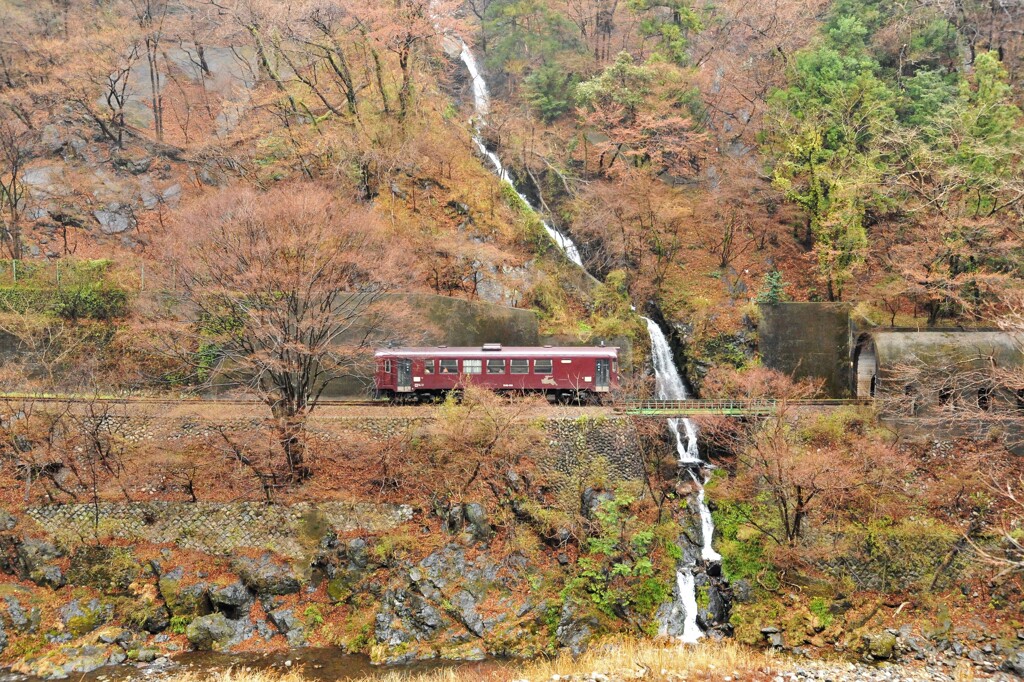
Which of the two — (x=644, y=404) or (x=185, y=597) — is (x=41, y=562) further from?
(x=644, y=404)

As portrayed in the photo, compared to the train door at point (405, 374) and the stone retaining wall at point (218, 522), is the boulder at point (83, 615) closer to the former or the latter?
the stone retaining wall at point (218, 522)

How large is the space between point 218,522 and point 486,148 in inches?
960

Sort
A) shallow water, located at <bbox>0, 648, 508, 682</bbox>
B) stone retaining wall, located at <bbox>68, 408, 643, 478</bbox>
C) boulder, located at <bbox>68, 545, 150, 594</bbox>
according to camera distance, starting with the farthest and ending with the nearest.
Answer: stone retaining wall, located at <bbox>68, 408, 643, 478</bbox>, boulder, located at <bbox>68, 545, 150, 594</bbox>, shallow water, located at <bbox>0, 648, 508, 682</bbox>

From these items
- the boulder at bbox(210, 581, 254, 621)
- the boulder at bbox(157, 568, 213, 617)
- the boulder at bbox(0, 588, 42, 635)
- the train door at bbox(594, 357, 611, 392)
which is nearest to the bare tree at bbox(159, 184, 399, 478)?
the boulder at bbox(210, 581, 254, 621)

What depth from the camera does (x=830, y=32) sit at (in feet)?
112

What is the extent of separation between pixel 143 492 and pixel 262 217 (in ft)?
28.8

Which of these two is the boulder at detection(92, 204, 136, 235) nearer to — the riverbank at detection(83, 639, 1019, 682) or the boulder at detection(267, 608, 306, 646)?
the boulder at detection(267, 608, 306, 646)

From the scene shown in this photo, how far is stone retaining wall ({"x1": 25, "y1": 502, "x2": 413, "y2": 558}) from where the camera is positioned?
63.5 ft

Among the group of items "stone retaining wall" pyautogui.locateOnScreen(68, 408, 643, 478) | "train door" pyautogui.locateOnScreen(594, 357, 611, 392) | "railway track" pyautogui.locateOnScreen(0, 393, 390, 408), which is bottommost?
"stone retaining wall" pyautogui.locateOnScreen(68, 408, 643, 478)

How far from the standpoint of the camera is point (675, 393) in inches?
1083

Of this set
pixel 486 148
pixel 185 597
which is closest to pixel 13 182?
pixel 185 597

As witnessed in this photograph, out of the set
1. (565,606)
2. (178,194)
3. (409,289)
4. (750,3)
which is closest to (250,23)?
(178,194)

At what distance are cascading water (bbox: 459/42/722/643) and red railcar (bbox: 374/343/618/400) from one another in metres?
3.22

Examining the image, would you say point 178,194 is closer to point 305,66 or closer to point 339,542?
point 305,66
